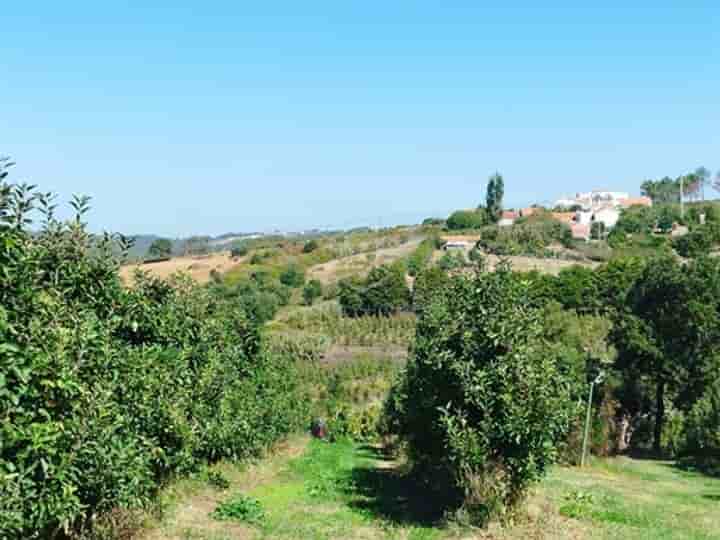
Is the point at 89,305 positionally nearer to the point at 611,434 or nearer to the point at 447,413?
the point at 447,413

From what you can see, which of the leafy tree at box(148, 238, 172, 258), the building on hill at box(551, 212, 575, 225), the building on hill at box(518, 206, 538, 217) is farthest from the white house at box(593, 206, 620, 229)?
the leafy tree at box(148, 238, 172, 258)

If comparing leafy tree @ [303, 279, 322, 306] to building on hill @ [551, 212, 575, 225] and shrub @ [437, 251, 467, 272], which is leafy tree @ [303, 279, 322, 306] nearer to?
shrub @ [437, 251, 467, 272]

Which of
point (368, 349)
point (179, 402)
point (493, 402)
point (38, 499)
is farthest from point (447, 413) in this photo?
point (368, 349)

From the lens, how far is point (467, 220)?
101000 mm

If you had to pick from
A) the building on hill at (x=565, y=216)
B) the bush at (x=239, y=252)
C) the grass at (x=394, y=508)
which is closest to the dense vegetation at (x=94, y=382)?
the grass at (x=394, y=508)

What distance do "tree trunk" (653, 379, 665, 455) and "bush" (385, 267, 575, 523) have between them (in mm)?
20005

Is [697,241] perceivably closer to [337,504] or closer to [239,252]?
[239,252]

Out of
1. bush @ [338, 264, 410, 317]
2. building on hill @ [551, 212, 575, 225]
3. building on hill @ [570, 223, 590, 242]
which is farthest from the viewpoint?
building on hill @ [551, 212, 575, 225]

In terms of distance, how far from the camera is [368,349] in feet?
155

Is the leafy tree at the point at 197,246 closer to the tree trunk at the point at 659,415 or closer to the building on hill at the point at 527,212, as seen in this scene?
the building on hill at the point at 527,212

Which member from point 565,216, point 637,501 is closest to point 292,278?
point 637,501

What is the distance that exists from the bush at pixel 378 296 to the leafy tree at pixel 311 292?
22.4ft

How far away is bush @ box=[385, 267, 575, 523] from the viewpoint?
1055 cm

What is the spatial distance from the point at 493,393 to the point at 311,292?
180 feet
